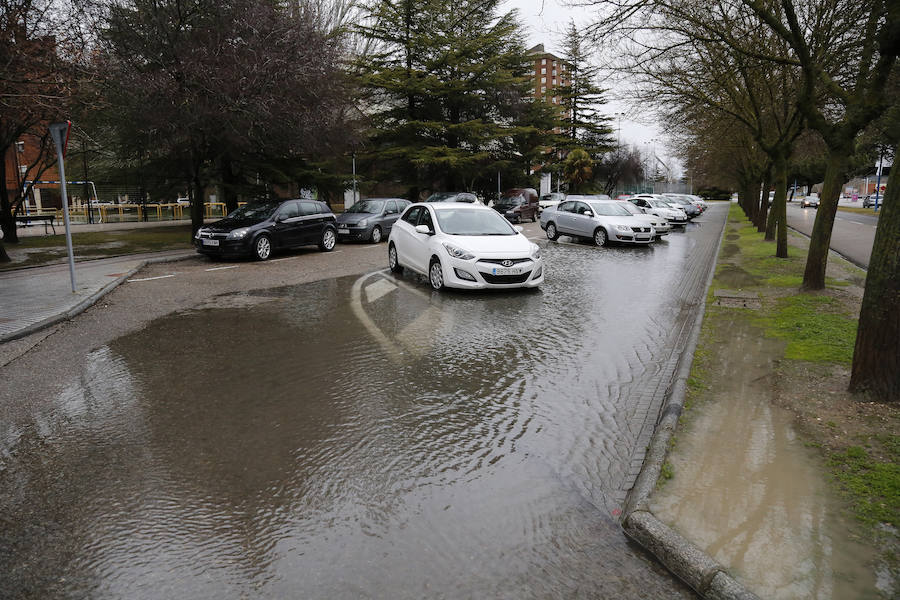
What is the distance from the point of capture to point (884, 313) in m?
5.09

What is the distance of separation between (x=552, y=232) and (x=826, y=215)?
523 inches

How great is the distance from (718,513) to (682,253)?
17091 mm

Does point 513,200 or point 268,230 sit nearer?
point 268,230

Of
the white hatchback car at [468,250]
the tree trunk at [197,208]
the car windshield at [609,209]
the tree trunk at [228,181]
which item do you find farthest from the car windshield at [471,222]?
the tree trunk at [228,181]

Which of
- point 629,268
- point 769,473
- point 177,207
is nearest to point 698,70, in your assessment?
point 629,268

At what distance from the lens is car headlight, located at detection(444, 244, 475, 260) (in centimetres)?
1076

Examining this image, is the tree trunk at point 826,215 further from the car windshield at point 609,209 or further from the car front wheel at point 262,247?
the car front wheel at point 262,247

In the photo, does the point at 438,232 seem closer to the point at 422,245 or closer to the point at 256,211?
the point at 422,245

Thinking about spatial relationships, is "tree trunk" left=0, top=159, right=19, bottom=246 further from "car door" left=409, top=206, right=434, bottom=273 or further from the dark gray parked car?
"car door" left=409, top=206, right=434, bottom=273

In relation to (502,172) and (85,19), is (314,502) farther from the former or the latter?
(502,172)

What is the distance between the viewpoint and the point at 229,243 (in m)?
15.9

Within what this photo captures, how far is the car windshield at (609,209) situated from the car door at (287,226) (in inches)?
402

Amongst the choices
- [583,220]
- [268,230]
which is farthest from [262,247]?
Result: [583,220]

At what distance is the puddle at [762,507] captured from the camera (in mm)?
3002
